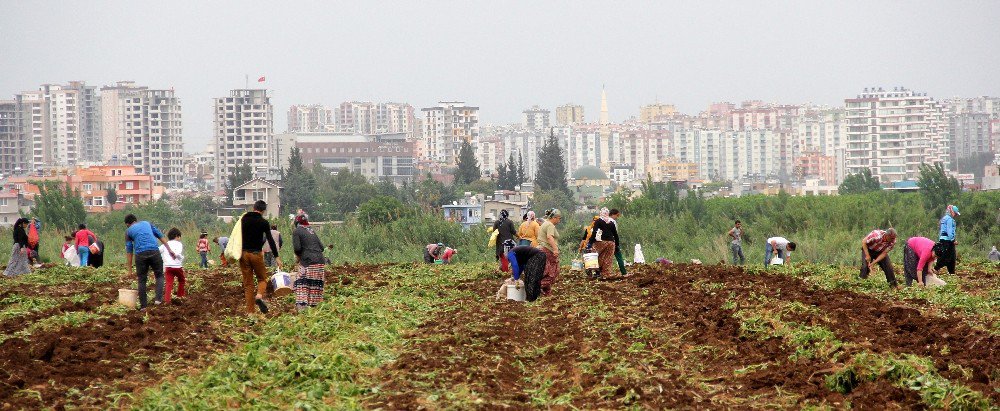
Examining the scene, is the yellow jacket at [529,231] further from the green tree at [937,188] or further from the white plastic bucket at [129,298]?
the green tree at [937,188]

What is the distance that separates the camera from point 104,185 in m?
134

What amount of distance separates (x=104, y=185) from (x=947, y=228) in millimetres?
123358

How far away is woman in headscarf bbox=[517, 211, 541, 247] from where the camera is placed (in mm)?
21333

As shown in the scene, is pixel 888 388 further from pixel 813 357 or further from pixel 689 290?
pixel 689 290

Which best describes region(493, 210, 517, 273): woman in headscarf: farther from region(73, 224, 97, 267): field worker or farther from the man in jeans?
region(73, 224, 97, 267): field worker

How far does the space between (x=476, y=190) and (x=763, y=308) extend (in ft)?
352

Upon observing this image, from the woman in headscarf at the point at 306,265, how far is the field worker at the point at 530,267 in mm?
3281

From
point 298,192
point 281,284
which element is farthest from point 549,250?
point 298,192

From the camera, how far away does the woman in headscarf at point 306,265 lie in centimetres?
1698

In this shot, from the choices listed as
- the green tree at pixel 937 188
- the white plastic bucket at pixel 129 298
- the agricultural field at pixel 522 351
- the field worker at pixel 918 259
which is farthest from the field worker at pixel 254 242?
the green tree at pixel 937 188

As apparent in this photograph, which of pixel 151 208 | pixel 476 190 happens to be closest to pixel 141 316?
pixel 151 208

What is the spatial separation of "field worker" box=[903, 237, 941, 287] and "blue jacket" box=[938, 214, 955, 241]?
1838 mm

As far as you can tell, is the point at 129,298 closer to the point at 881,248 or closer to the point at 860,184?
the point at 881,248

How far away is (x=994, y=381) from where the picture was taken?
10.3m
